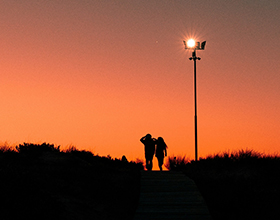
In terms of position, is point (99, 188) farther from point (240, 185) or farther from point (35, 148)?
point (35, 148)

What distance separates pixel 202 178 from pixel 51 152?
8651 millimetres

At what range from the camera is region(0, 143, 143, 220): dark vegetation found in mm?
11711

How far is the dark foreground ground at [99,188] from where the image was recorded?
1220 centimetres

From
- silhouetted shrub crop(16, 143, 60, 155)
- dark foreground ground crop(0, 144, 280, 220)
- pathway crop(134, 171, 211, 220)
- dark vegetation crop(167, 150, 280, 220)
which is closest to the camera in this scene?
dark foreground ground crop(0, 144, 280, 220)

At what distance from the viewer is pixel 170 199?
48.9 feet

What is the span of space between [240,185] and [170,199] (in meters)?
3.44

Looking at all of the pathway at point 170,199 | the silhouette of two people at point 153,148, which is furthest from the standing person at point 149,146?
the pathway at point 170,199

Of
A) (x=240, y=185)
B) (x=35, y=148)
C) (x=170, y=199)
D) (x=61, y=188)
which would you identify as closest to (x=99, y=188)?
(x=61, y=188)

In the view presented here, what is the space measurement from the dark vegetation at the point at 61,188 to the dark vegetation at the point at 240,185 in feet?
9.59

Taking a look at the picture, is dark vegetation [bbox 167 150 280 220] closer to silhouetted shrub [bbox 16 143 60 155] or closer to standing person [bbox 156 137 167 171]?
standing person [bbox 156 137 167 171]

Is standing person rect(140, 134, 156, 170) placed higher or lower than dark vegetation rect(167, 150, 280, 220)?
higher

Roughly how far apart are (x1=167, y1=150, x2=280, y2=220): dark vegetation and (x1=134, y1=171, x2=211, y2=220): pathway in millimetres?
396

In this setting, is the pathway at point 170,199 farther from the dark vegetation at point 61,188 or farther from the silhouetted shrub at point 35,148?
the silhouetted shrub at point 35,148

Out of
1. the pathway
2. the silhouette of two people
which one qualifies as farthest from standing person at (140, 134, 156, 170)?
the pathway
